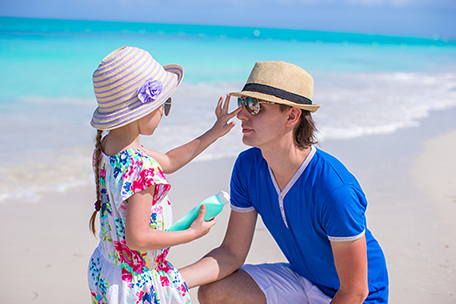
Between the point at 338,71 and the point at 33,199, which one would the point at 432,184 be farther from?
the point at 338,71

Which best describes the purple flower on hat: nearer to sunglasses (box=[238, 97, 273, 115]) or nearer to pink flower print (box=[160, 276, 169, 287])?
sunglasses (box=[238, 97, 273, 115])

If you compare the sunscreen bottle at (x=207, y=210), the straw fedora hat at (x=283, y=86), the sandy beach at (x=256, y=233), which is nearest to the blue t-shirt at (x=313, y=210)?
the straw fedora hat at (x=283, y=86)

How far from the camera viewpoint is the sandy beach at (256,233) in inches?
135

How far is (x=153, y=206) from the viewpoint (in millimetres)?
2117

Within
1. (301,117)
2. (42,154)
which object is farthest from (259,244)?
(42,154)

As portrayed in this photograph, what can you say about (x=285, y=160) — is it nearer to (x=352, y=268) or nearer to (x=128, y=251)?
(x=352, y=268)

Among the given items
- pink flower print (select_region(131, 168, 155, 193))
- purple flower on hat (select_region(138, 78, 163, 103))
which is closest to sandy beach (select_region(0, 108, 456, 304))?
pink flower print (select_region(131, 168, 155, 193))

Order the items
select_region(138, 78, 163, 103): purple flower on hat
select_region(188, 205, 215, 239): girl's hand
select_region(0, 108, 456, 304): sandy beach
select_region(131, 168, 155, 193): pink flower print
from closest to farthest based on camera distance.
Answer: select_region(131, 168, 155, 193): pink flower print, select_region(138, 78, 163, 103): purple flower on hat, select_region(188, 205, 215, 239): girl's hand, select_region(0, 108, 456, 304): sandy beach

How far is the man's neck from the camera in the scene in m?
2.45

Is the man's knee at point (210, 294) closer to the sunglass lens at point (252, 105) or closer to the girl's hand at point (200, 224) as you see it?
the girl's hand at point (200, 224)

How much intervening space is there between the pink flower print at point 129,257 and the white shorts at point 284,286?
849 mm

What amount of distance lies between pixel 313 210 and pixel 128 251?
3.05ft

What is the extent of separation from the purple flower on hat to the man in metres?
0.53

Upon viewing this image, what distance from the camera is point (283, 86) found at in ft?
7.80
